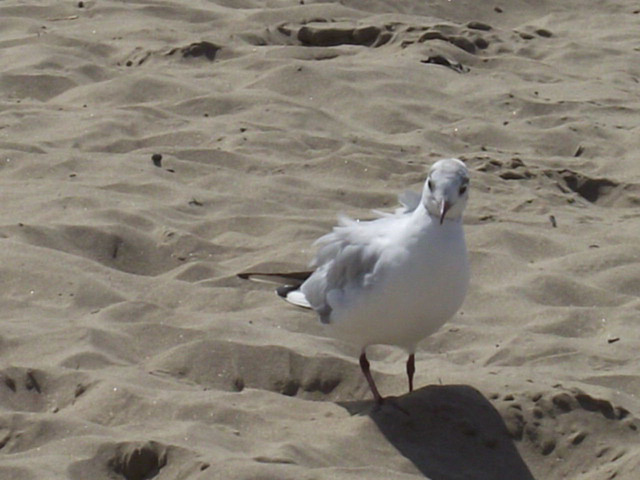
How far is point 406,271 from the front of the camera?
3844mm

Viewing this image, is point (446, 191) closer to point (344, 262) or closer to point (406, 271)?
point (406, 271)

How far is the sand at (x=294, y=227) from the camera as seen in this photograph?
12.7ft

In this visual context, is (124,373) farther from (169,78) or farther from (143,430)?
(169,78)

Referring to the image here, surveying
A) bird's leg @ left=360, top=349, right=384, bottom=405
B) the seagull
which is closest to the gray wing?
the seagull

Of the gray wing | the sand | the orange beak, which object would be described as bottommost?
the sand

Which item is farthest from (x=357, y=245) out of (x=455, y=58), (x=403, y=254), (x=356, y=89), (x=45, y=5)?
(x=45, y=5)

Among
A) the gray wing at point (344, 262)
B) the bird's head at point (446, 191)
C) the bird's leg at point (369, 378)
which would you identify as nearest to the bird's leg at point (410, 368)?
the bird's leg at point (369, 378)

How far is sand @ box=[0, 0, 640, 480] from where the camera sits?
12.7 ft

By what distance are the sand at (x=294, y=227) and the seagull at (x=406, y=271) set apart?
0.24m

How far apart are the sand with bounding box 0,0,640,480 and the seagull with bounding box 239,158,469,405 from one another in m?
0.24

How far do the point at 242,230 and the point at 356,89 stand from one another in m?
1.71

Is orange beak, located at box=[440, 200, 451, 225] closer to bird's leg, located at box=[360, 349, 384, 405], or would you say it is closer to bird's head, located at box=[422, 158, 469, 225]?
bird's head, located at box=[422, 158, 469, 225]

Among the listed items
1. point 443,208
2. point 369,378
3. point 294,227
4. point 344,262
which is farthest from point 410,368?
point 294,227

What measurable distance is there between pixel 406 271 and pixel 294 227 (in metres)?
1.56
